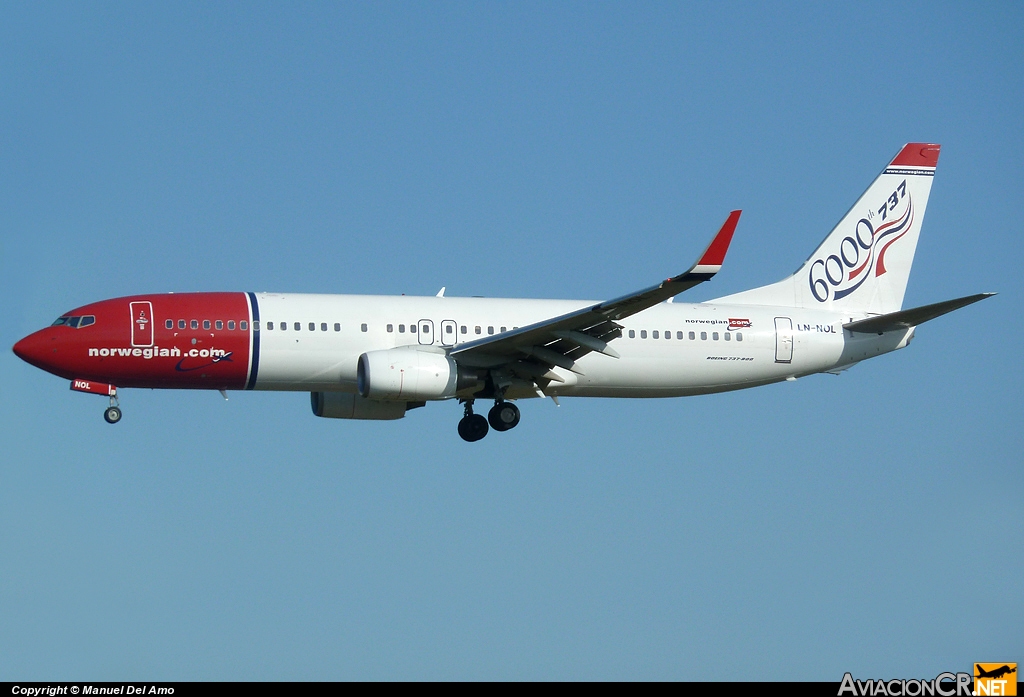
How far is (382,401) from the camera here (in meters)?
44.5

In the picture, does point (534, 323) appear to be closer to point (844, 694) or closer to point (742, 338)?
point (742, 338)

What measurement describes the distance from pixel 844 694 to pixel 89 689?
46.4 ft

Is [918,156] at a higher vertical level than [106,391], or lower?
higher

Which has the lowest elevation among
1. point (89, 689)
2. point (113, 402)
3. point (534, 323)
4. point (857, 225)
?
point (89, 689)

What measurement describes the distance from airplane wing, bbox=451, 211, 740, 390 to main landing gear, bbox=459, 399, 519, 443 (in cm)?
109

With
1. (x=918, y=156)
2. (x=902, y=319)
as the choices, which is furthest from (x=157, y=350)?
(x=918, y=156)

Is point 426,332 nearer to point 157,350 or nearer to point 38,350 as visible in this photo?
point 157,350

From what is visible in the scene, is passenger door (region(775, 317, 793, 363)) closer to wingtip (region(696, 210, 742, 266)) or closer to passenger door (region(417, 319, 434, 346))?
wingtip (region(696, 210, 742, 266))

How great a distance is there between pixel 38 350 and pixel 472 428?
12176 millimetres

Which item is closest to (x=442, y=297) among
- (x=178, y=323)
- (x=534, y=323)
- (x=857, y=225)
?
(x=534, y=323)

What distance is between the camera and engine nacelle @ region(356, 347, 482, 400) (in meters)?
41.5

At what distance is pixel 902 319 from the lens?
4625 cm

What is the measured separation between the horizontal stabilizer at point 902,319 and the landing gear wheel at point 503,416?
10.7m

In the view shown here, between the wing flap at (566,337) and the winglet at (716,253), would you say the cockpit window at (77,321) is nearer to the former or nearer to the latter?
the wing flap at (566,337)
